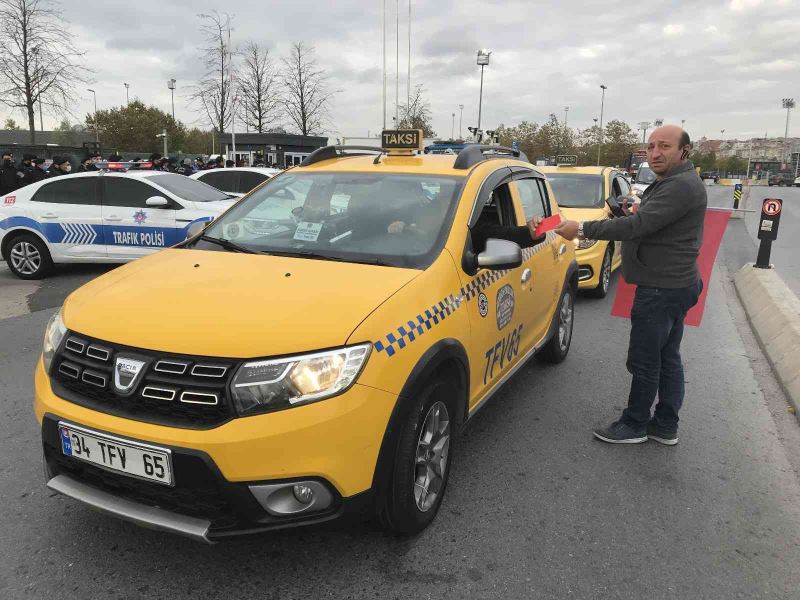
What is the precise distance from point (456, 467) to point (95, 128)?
7549 centimetres

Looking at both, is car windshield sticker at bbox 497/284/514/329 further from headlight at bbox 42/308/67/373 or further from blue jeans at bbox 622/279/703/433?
headlight at bbox 42/308/67/373

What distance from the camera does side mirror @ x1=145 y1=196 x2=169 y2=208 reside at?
880 cm

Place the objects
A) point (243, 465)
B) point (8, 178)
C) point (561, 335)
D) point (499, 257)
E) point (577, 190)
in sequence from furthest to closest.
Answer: point (8, 178)
point (577, 190)
point (561, 335)
point (499, 257)
point (243, 465)

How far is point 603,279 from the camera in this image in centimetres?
861

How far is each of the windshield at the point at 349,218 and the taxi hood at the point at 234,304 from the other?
0.69 feet

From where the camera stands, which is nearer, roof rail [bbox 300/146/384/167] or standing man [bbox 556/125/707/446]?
standing man [bbox 556/125/707/446]

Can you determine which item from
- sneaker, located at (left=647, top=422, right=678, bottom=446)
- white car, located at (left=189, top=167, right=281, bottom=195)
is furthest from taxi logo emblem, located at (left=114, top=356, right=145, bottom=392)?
white car, located at (left=189, top=167, right=281, bottom=195)

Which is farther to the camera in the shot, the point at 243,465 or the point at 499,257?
the point at 499,257

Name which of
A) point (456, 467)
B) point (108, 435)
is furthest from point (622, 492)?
point (108, 435)

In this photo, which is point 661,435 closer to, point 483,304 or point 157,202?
point 483,304

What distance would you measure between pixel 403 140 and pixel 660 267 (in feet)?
6.38

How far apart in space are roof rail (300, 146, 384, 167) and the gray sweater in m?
1.77

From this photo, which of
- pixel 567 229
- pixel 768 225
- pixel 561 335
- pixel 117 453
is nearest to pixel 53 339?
pixel 117 453

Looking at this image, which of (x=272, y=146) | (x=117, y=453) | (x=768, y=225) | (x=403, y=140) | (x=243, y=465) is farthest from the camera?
(x=272, y=146)
